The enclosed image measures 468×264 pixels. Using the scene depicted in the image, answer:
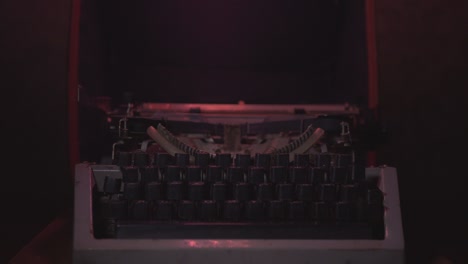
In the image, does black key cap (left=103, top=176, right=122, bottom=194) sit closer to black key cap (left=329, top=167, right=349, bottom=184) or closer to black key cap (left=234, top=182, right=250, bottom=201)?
black key cap (left=234, top=182, right=250, bottom=201)

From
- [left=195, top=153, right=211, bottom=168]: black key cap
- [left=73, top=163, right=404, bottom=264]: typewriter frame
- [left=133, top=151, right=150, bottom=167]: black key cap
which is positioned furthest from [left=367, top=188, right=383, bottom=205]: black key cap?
[left=133, top=151, right=150, bottom=167]: black key cap

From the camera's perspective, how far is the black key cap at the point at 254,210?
1.39 metres

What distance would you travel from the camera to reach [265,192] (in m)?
1.39

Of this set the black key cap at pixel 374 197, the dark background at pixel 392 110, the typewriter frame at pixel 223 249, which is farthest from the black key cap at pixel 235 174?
the dark background at pixel 392 110

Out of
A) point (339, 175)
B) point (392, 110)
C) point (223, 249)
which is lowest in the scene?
point (223, 249)

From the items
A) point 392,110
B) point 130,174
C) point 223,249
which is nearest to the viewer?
point 223,249

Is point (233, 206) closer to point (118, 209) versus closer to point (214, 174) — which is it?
point (214, 174)

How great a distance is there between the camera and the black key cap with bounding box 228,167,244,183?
1.42 m

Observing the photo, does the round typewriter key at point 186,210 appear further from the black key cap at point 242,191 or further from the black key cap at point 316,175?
the black key cap at point 316,175

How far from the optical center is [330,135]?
1950 mm

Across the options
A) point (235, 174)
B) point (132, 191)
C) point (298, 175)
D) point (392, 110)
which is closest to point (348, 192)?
point (298, 175)

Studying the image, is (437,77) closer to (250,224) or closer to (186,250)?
(250,224)

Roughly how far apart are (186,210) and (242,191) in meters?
0.19

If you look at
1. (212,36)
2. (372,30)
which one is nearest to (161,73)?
(212,36)
